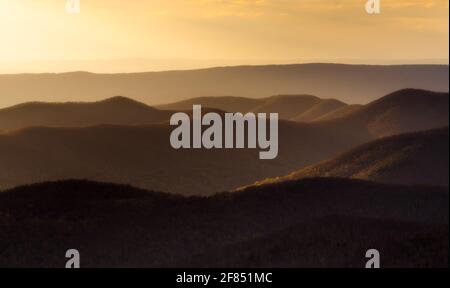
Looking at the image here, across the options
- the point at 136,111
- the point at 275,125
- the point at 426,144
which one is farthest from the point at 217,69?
the point at 426,144

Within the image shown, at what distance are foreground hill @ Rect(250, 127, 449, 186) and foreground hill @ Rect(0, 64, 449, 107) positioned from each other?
3959 inches

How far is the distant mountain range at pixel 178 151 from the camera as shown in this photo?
4872 centimetres

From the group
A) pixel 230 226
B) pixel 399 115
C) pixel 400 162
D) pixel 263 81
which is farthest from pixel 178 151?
pixel 263 81

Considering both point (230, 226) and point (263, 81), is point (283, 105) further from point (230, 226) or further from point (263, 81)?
point (230, 226)

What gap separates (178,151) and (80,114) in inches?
979

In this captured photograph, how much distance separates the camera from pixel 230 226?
23703 millimetres

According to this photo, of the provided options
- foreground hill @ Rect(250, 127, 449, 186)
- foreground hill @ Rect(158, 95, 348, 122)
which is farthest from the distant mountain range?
foreground hill @ Rect(158, 95, 348, 122)

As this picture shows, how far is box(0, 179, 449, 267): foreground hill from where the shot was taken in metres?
19.7

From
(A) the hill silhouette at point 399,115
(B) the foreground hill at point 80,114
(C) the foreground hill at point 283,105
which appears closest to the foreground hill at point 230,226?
(A) the hill silhouette at point 399,115

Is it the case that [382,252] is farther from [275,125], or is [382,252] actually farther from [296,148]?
[275,125]

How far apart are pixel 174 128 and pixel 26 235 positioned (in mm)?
40625

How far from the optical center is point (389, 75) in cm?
15600

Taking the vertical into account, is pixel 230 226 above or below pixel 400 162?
below

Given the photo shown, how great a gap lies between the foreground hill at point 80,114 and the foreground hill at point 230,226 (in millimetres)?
45754
